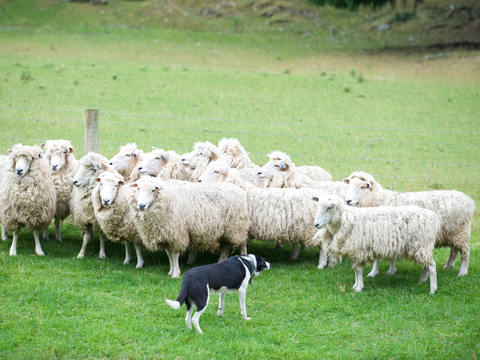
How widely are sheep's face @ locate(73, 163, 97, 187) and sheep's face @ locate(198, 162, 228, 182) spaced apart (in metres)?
1.65

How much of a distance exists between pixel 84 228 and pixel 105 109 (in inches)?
409

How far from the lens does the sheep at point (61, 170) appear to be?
812 centimetres

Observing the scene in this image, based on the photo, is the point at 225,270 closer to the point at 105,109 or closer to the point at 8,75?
the point at 105,109

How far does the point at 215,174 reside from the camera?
26.7 feet

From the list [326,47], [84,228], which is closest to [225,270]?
[84,228]

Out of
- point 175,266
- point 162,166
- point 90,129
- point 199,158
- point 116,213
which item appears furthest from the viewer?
point 90,129

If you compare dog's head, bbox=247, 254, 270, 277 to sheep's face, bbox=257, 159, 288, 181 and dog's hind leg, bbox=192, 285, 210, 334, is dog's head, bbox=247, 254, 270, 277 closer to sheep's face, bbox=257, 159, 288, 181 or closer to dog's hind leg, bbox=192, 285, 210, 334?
dog's hind leg, bbox=192, 285, 210, 334

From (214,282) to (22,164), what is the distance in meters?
3.76

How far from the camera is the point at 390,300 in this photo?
6.30 metres

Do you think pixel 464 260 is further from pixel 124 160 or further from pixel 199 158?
pixel 124 160

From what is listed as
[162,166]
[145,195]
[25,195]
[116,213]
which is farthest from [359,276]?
[25,195]

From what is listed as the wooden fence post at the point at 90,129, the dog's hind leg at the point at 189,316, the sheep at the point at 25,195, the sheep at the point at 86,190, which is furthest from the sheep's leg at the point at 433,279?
the wooden fence post at the point at 90,129

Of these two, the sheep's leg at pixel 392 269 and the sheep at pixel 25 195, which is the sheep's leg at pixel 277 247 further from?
the sheep at pixel 25 195

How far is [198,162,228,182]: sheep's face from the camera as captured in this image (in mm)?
8117
